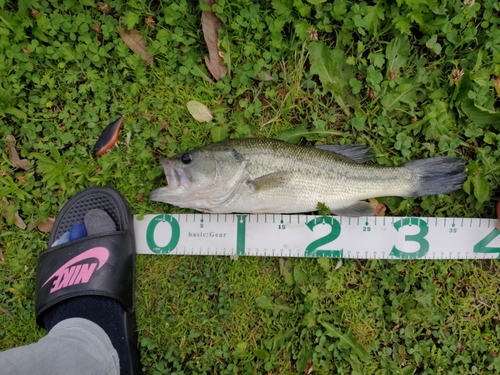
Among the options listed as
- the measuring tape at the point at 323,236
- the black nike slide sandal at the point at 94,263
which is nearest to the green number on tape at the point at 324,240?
the measuring tape at the point at 323,236

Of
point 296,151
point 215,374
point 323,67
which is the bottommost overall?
point 215,374

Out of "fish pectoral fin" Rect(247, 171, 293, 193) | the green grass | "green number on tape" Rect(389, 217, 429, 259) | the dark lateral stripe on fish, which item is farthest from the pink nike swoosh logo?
"green number on tape" Rect(389, 217, 429, 259)

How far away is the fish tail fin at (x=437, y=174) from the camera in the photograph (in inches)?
132

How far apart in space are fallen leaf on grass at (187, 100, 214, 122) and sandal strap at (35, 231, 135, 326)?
1.20 metres

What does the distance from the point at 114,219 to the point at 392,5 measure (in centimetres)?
308

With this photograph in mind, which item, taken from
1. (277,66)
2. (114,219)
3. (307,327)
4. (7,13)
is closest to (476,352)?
(307,327)

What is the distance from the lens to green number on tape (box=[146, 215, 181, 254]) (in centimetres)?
354

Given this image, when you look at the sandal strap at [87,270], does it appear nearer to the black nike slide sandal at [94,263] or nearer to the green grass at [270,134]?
the black nike slide sandal at [94,263]

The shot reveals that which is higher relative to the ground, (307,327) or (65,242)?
(65,242)

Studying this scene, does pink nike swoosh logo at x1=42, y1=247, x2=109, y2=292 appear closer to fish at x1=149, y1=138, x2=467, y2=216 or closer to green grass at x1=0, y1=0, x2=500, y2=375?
green grass at x1=0, y1=0, x2=500, y2=375

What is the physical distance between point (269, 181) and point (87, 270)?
1733mm

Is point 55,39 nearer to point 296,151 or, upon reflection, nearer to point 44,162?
point 44,162

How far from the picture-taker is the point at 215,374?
3.48 m

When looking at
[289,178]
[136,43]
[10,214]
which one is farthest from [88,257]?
[136,43]
